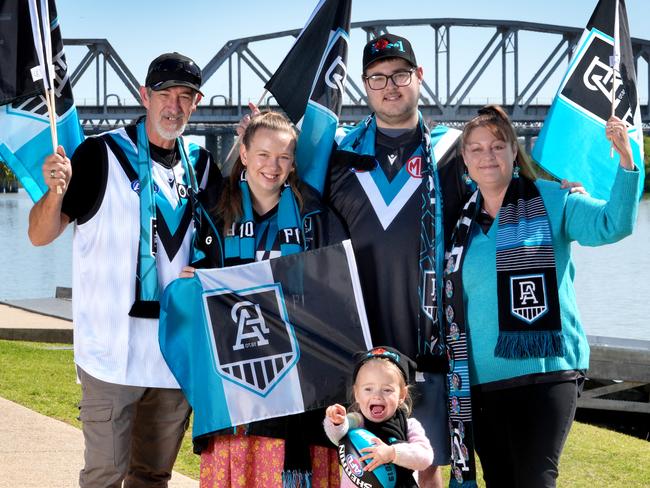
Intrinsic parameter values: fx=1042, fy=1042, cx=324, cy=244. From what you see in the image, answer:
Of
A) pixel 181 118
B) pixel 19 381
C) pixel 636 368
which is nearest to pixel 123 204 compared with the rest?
pixel 181 118

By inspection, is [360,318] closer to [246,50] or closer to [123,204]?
[123,204]

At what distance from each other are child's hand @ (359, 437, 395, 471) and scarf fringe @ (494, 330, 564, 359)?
647mm

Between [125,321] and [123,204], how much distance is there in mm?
541

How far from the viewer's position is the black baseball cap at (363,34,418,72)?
15.6 ft

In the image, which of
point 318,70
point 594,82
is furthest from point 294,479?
point 594,82

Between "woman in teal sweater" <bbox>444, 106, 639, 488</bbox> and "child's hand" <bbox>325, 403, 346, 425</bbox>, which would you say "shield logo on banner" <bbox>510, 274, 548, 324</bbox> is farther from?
"child's hand" <bbox>325, 403, 346, 425</bbox>

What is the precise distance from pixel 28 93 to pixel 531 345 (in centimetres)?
Result: 274

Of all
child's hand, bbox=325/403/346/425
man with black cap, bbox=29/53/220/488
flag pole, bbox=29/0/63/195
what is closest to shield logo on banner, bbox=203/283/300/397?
man with black cap, bbox=29/53/220/488

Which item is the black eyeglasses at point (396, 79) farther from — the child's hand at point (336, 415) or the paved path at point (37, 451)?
the paved path at point (37, 451)

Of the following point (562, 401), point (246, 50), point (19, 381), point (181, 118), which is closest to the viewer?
point (562, 401)

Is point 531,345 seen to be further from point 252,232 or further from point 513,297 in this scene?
point 252,232

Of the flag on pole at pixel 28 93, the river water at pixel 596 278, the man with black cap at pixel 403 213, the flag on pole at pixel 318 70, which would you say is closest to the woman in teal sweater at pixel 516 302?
the man with black cap at pixel 403 213

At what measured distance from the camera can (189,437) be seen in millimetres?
7465

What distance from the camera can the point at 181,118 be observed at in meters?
4.91
